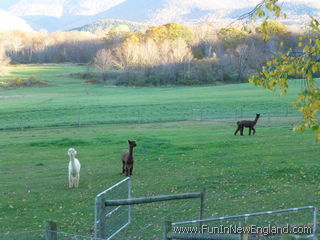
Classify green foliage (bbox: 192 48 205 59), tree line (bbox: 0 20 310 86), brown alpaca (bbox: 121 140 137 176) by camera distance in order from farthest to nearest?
green foliage (bbox: 192 48 205 59)
tree line (bbox: 0 20 310 86)
brown alpaca (bbox: 121 140 137 176)

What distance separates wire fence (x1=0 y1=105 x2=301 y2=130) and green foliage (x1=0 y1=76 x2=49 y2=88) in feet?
149

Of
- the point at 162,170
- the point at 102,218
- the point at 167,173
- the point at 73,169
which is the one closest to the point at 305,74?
the point at 102,218

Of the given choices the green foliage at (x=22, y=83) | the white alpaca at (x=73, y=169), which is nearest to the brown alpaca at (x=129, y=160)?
the white alpaca at (x=73, y=169)

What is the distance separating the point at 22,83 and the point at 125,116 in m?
56.6

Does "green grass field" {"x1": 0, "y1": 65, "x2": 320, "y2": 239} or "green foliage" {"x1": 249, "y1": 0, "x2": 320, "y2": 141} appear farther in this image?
"green grass field" {"x1": 0, "y1": 65, "x2": 320, "y2": 239}

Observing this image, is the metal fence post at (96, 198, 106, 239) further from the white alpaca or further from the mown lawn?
the white alpaca

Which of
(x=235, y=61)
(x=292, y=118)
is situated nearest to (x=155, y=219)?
(x=292, y=118)

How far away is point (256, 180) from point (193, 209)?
4.64 meters

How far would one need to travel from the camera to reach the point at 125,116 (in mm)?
48281

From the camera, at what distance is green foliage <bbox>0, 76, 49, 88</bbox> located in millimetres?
95988

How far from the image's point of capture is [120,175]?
18.7 m

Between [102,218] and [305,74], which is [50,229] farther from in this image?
[305,74]

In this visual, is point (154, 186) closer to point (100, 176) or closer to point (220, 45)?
point (100, 176)

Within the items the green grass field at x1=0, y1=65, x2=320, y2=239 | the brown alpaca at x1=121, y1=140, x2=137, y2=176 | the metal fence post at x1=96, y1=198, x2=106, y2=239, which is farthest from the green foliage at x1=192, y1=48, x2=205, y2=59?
the metal fence post at x1=96, y1=198, x2=106, y2=239
